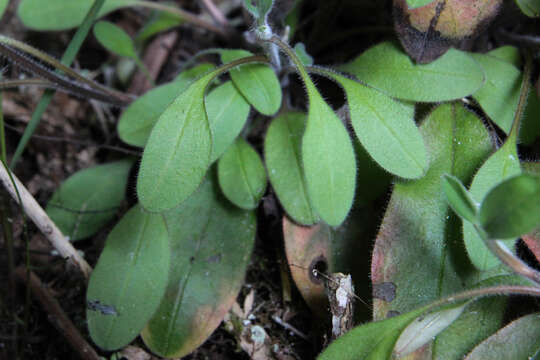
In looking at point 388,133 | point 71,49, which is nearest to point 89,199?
point 71,49

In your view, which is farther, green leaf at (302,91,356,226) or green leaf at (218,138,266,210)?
green leaf at (218,138,266,210)

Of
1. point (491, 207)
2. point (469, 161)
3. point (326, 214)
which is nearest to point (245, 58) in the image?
point (326, 214)

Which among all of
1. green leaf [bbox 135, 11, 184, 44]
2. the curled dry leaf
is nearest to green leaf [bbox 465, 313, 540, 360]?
the curled dry leaf

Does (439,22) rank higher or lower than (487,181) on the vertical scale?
higher

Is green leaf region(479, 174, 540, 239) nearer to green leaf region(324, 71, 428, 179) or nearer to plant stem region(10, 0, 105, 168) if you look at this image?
green leaf region(324, 71, 428, 179)

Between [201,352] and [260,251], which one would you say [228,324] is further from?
[260,251]

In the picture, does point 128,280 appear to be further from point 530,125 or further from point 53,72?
point 530,125
